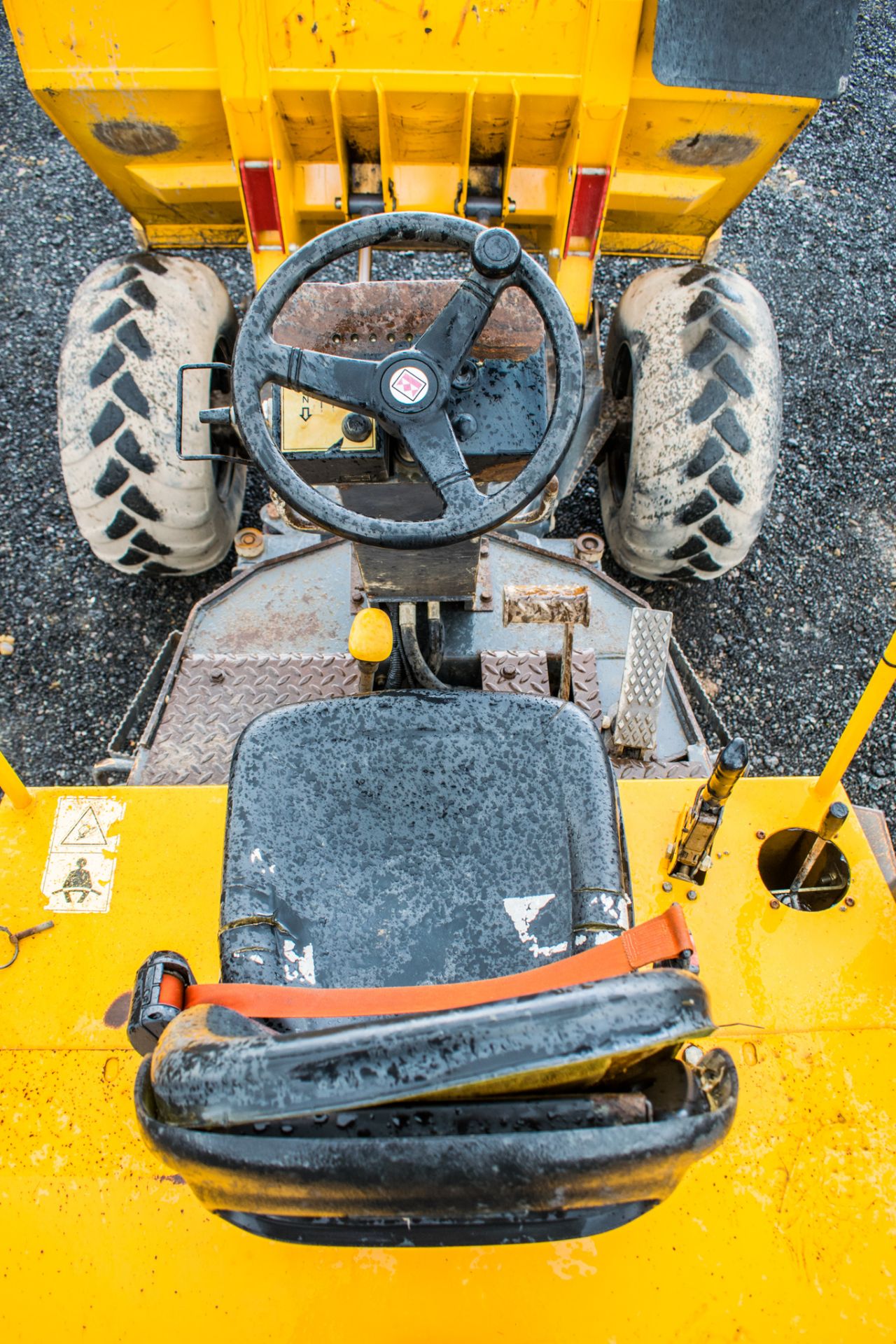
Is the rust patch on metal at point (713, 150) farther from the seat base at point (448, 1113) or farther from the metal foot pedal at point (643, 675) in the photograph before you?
the seat base at point (448, 1113)

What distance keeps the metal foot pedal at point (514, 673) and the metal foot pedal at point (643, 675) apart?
0.84ft

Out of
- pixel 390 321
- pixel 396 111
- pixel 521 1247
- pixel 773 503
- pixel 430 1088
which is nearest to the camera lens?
pixel 430 1088

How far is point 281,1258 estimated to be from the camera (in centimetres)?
133

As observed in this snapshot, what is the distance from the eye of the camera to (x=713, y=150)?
2.50m

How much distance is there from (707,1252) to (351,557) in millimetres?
2137

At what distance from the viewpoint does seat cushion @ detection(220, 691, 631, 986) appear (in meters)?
1.51

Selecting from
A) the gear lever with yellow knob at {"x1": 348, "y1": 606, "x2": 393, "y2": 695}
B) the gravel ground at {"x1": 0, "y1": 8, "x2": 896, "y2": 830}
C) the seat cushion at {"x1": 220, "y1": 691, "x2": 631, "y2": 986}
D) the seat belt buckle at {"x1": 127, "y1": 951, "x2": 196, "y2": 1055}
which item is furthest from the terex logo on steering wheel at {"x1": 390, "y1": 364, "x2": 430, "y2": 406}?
the gravel ground at {"x1": 0, "y1": 8, "x2": 896, "y2": 830}

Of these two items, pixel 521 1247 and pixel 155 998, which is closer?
pixel 155 998

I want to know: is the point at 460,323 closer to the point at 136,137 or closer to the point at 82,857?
the point at 82,857

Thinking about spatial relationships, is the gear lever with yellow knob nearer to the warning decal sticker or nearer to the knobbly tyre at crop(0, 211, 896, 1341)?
the knobbly tyre at crop(0, 211, 896, 1341)

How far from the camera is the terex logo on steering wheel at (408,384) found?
149 centimetres

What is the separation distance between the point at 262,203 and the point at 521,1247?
254 cm

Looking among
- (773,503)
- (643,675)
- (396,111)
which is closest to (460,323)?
(643,675)

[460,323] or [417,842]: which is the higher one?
[460,323]
